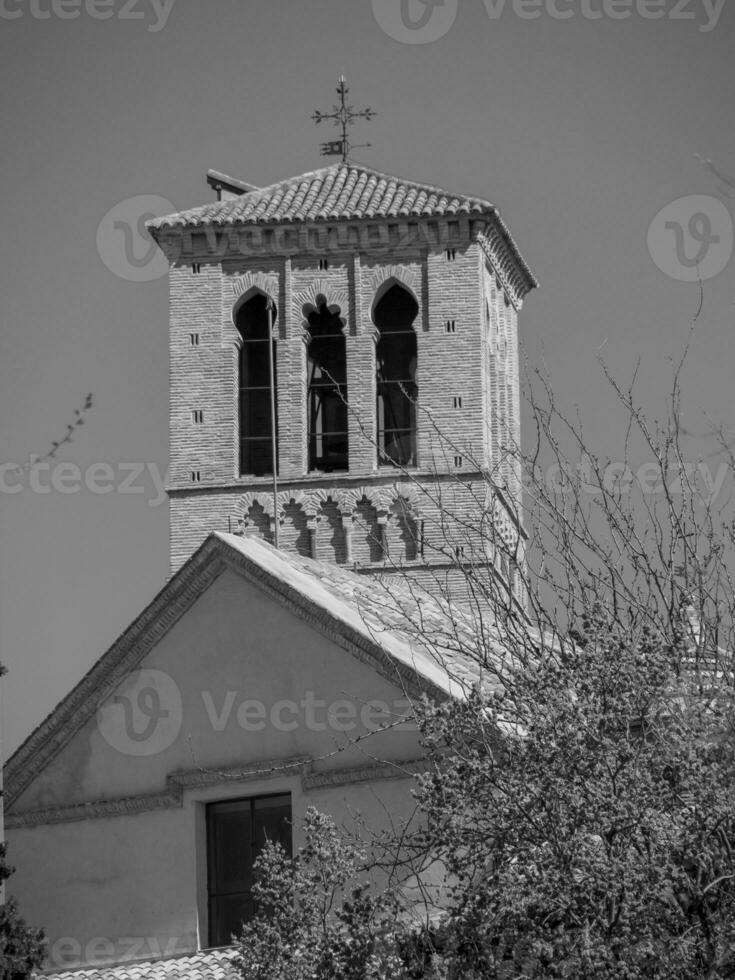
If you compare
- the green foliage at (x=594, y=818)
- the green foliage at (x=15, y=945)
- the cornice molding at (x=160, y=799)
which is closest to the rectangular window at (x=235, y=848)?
the cornice molding at (x=160, y=799)

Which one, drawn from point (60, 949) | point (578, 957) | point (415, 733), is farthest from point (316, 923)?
point (60, 949)

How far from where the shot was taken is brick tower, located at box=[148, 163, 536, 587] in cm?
4238

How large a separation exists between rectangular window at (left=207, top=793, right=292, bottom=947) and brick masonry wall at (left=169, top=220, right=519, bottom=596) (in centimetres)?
1542

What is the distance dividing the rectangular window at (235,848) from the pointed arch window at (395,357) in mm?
17193

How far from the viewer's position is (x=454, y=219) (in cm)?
4294

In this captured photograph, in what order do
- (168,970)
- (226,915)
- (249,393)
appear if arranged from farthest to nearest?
1. (249,393)
2. (226,915)
3. (168,970)

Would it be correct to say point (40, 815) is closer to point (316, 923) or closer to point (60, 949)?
point (60, 949)

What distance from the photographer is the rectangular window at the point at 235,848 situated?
25.9 m

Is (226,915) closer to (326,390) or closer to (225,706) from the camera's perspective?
(225,706)

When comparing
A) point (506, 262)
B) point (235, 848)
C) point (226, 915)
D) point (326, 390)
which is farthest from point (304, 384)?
point (226, 915)

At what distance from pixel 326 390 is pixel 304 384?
67cm

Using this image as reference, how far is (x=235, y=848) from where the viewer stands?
26.2 m

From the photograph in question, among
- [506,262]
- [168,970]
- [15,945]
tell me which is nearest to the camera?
[15,945]

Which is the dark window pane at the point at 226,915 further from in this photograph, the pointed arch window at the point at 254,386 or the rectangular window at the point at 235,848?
the pointed arch window at the point at 254,386
